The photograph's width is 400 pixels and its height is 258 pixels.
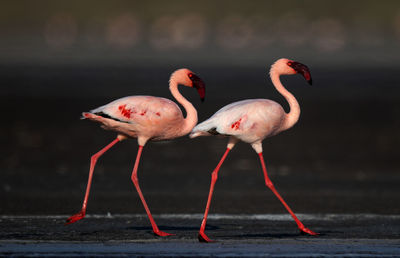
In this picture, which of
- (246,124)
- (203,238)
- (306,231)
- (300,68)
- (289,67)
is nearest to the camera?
(203,238)

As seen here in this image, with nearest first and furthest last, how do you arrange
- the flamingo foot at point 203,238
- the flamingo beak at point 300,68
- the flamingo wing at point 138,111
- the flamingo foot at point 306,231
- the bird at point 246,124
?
the flamingo foot at point 203,238
the flamingo foot at point 306,231
the bird at point 246,124
the flamingo wing at point 138,111
the flamingo beak at point 300,68

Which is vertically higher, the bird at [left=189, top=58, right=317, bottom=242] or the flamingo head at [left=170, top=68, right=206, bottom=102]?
the flamingo head at [left=170, top=68, right=206, bottom=102]

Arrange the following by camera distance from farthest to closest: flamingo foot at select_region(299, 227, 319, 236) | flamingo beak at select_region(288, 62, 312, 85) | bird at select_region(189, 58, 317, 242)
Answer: flamingo beak at select_region(288, 62, 312, 85), bird at select_region(189, 58, 317, 242), flamingo foot at select_region(299, 227, 319, 236)

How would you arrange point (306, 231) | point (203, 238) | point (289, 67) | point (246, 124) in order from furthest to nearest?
point (289, 67)
point (246, 124)
point (306, 231)
point (203, 238)

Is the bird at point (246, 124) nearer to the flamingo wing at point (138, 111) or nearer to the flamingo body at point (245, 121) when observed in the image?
the flamingo body at point (245, 121)

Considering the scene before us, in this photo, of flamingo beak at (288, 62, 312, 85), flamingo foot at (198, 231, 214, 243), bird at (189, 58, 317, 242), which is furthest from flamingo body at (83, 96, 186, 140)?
flamingo foot at (198, 231, 214, 243)

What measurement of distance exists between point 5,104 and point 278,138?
13.1 meters

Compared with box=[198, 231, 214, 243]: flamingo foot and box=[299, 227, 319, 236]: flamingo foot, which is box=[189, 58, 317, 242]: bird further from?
box=[198, 231, 214, 243]: flamingo foot

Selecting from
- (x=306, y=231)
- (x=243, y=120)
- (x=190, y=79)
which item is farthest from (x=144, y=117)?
(x=306, y=231)

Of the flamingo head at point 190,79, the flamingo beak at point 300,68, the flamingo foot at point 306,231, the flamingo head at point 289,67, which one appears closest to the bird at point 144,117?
the flamingo head at point 190,79

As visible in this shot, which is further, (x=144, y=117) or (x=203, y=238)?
(x=144, y=117)

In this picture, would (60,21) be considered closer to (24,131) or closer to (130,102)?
(24,131)

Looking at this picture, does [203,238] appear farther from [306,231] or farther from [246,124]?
[246,124]

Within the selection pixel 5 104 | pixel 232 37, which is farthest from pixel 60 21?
pixel 5 104
